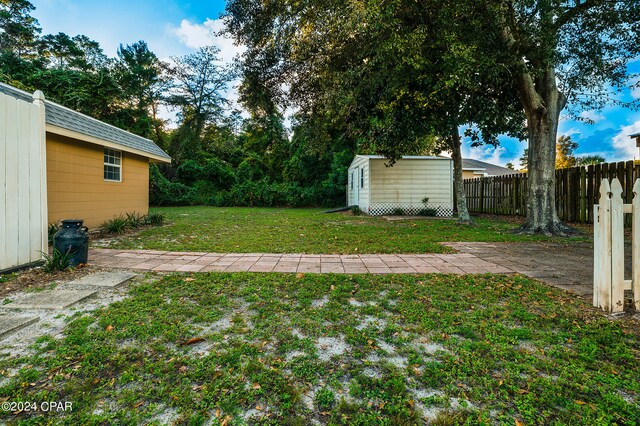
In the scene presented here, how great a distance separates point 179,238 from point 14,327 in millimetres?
4686

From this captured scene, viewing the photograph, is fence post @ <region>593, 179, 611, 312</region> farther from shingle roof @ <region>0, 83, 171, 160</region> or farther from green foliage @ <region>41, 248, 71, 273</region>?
shingle roof @ <region>0, 83, 171, 160</region>

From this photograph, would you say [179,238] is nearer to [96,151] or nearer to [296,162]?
Answer: [96,151]

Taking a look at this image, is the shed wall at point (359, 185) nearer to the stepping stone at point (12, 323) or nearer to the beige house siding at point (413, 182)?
the beige house siding at point (413, 182)

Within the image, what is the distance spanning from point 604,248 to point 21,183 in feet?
21.7

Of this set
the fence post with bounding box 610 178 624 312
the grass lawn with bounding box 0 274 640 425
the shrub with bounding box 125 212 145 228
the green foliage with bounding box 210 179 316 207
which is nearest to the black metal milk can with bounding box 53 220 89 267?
the grass lawn with bounding box 0 274 640 425

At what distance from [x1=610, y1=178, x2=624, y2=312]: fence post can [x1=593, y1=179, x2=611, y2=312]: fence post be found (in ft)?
0.08

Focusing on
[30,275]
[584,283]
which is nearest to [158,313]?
[30,275]

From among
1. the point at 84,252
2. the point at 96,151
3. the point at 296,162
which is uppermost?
the point at 296,162

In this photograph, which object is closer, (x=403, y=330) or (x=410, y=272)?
(x=403, y=330)

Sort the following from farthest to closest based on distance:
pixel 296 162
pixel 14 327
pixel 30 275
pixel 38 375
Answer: pixel 296 162, pixel 30 275, pixel 14 327, pixel 38 375

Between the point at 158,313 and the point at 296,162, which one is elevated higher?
the point at 296,162

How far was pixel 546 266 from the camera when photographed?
4.37 metres

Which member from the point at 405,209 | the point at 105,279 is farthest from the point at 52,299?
the point at 405,209

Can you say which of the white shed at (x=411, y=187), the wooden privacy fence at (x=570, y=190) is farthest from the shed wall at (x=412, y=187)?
the wooden privacy fence at (x=570, y=190)
